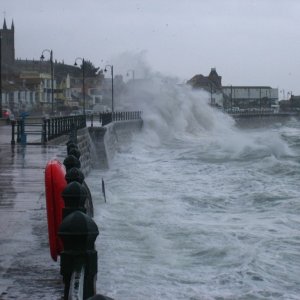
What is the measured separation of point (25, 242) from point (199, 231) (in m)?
4.66

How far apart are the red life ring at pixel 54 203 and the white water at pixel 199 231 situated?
35.1 inches

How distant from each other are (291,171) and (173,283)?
63.9 feet

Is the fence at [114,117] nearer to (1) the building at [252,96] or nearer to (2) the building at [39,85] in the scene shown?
(2) the building at [39,85]

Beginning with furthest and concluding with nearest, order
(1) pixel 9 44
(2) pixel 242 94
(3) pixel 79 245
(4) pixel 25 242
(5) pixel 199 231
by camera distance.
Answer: (2) pixel 242 94 < (1) pixel 9 44 < (5) pixel 199 231 < (4) pixel 25 242 < (3) pixel 79 245

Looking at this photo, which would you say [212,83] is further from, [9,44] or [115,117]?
[115,117]

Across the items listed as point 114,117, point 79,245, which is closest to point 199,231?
point 79,245

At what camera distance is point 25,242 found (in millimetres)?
7328

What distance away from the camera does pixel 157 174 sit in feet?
81.8

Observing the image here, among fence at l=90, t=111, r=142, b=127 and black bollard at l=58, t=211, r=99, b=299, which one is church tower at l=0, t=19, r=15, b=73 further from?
black bollard at l=58, t=211, r=99, b=299

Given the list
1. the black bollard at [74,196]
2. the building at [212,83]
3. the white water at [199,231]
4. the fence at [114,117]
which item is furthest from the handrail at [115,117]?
the building at [212,83]

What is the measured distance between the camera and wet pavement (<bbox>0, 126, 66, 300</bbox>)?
5.79 m

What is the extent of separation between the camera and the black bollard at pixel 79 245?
3262mm

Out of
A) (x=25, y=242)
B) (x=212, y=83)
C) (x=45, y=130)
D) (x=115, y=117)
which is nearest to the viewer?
(x=25, y=242)

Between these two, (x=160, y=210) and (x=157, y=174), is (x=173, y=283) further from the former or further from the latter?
(x=157, y=174)
